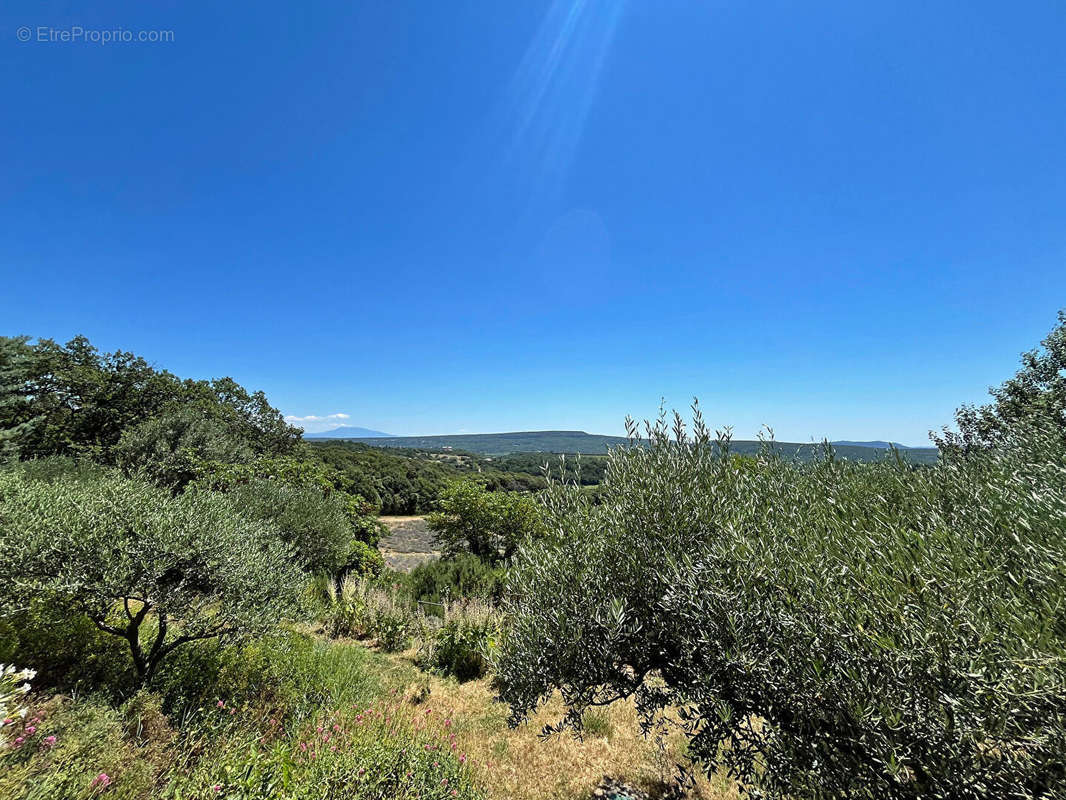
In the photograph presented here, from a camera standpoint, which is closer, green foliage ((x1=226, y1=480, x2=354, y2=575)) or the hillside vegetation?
the hillside vegetation

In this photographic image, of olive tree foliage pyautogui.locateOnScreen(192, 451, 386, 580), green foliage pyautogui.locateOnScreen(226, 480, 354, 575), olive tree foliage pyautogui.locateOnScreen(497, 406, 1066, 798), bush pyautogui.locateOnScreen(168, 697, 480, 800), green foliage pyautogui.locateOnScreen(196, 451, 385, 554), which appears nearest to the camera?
olive tree foliage pyautogui.locateOnScreen(497, 406, 1066, 798)

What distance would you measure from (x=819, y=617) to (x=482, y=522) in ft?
42.4

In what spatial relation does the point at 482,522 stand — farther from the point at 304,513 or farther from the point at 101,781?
the point at 101,781

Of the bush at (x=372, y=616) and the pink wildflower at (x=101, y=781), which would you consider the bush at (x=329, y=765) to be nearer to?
the pink wildflower at (x=101, y=781)

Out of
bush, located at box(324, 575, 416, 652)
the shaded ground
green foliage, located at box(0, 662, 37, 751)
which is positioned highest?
green foliage, located at box(0, 662, 37, 751)

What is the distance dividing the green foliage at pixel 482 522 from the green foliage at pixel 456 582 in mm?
1903

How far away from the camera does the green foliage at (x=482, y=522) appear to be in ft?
46.9

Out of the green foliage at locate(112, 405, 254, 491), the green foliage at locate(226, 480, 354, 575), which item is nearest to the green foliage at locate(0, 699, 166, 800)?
the green foliage at locate(226, 480, 354, 575)

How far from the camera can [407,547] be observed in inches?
942

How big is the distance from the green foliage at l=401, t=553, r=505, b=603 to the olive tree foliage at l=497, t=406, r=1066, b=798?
719 cm

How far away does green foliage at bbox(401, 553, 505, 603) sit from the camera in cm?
1075

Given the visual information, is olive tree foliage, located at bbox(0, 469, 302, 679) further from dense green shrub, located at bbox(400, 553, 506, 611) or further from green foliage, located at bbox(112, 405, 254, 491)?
green foliage, located at bbox(112, 405, 254, 491)

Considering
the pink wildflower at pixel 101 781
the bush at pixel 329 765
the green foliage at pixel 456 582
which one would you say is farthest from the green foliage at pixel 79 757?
the green foliage at pixel 456 582

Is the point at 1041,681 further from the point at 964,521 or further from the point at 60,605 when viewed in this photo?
the point at 60,605
